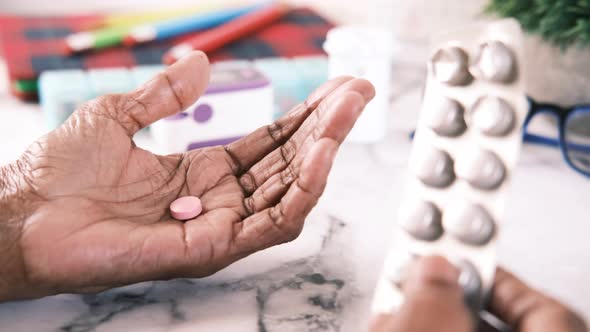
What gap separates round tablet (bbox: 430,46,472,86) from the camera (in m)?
0.44

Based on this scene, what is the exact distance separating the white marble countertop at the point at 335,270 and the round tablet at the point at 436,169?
0.13 m

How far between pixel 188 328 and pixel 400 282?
0.54 ft

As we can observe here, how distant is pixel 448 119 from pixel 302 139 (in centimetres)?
16

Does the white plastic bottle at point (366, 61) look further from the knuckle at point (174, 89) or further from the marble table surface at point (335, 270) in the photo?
the knuckle at point (174, 89)

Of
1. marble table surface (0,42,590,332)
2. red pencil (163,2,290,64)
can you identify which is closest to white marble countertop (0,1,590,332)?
marble table surface (0,42,590,332)

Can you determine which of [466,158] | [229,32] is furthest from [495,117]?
[229,32]

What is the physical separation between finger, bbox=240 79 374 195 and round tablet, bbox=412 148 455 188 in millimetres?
88

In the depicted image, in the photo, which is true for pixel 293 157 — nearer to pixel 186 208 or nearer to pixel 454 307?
pixel 186 208

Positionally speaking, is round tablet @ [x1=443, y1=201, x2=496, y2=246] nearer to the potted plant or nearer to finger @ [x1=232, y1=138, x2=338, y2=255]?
finger @ [x1=232, y1=138, x2=338, y2=255]

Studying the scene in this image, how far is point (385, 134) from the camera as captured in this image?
847 millimetres

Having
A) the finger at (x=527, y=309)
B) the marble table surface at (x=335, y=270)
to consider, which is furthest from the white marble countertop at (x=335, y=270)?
the finger at (x=527, y=309)

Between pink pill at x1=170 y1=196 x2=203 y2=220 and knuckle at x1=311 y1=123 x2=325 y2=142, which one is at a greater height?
knuckle at x1=311 y1=123 x2=325 y2=142

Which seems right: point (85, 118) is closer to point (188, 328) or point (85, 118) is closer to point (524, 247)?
point (188, 328)

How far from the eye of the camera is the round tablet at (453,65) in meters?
0.44
